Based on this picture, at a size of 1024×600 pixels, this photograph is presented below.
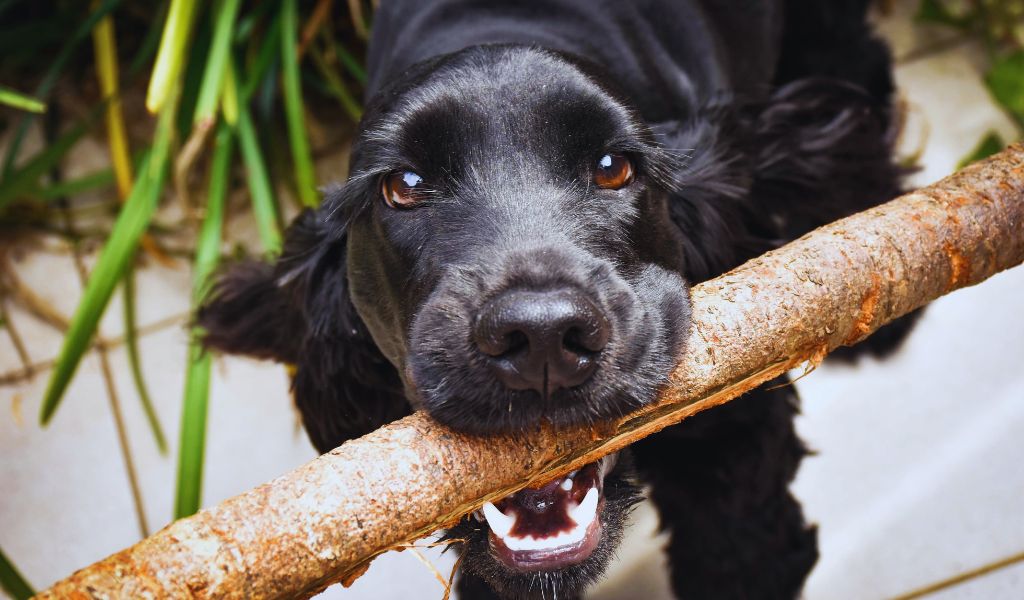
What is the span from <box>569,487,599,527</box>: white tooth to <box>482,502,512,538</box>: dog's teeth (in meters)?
0.10

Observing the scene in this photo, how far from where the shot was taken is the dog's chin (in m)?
1.34

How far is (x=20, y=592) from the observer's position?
1.82 m

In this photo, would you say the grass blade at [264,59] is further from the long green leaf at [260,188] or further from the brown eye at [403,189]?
the brown eye at [403,189]

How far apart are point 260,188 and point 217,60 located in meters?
0.35

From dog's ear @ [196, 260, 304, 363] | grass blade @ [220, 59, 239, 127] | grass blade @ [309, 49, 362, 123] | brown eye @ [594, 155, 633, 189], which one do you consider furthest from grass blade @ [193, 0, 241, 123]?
brown eye @ [594, 155, 633, 189]

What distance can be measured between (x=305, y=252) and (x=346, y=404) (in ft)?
1.00

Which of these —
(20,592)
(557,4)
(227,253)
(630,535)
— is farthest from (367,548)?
(227,253)

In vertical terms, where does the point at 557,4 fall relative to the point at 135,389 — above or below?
above

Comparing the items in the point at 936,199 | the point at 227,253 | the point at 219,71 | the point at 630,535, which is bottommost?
the point at 630,535

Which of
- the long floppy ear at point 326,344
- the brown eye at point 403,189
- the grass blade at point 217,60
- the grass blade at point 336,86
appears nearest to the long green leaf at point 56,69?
the grass blade at point 217,60

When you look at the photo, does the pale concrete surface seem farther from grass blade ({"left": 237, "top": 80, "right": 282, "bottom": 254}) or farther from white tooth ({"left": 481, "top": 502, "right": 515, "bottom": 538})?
white tooth ({"left": 481, "top": 502, "right": 515, "bottom": 538})

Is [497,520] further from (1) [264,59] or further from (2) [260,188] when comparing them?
(1) [264,59]

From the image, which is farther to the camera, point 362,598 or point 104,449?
point 104,449

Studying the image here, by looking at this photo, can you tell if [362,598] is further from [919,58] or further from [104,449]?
[919,58]
